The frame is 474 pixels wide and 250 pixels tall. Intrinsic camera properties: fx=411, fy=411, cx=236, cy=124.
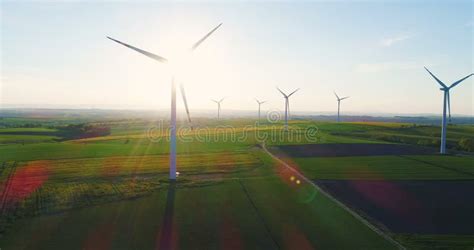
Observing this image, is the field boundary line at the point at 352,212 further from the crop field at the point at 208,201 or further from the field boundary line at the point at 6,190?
the field boundary line at the point at 6,190

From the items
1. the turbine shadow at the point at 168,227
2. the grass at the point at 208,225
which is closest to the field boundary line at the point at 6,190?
the grass at the point at 208,225

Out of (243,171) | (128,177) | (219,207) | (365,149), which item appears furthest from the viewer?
(365,149)

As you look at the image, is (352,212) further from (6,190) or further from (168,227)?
(6,190)

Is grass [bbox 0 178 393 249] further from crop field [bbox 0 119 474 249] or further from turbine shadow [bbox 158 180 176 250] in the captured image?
turbine shadow [bbox 158 180 176 250]

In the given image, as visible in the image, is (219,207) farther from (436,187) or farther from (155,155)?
(155,155)

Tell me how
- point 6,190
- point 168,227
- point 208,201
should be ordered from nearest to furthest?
point 168,227
point 208,201
point 6,190

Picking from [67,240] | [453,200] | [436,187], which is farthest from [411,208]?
[67,240]

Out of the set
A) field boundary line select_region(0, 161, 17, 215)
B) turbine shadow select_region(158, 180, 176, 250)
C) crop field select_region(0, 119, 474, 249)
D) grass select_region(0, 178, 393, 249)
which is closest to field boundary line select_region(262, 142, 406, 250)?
crop field select_region(0, 119, 474, 249)

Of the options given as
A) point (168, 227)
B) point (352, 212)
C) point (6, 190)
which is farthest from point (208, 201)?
point (6, 190)
